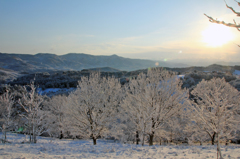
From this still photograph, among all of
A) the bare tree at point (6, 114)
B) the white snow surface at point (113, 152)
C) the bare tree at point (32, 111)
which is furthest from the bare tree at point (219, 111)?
the bare tree at point (6, 114)

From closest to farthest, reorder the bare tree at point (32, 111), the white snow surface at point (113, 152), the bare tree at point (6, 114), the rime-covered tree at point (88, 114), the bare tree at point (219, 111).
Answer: the bare tree at point (219, 111) < the white snow surface at point (113, 152) < the bare tree at point (32, 111) < the rime-covered tree at point (88, 114) < the bare tree at point (6, 114)

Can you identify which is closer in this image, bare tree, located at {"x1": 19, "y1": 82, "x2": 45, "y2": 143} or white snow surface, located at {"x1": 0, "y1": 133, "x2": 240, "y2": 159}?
white snow surface, located at {"x1": 0, "y1": 133, "x2": 240, "y2": 159}

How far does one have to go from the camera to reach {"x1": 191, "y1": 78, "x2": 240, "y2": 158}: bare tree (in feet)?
24.5

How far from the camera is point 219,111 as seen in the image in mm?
8016

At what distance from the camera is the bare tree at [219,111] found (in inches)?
294

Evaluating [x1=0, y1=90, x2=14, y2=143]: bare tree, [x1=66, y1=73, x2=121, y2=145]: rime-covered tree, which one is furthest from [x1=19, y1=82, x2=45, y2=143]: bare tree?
[x1=66, y1=73, x2=121, y2=145]: rime-covered tree

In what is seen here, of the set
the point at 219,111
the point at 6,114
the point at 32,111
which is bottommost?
the point at 6,114

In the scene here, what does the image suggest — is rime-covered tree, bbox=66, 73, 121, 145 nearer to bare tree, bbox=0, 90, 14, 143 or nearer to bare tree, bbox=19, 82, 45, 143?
bare tree, bbox=19, 82, 45, 143

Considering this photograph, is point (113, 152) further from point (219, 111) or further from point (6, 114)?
point (6, 114)

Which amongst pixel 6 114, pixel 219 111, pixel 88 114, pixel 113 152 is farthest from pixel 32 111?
pixel 219 111

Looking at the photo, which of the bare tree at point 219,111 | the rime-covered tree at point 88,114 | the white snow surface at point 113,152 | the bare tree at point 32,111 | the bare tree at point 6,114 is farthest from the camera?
the bare tree at point 6,114

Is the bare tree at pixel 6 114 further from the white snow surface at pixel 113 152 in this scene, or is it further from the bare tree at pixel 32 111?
the white snow surface at pixel 113 152

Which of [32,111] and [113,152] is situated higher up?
[32,111]

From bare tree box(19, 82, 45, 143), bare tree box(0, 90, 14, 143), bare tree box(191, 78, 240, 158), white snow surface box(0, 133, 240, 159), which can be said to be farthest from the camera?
bare tree box(0, 90, 14, 143)
